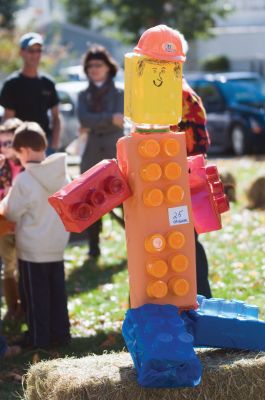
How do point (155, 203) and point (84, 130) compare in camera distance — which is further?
point (84, 130)

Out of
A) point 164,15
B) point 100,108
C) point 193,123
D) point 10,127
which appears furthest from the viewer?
point 164,15

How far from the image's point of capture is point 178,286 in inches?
154

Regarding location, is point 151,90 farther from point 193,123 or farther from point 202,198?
point 193,123

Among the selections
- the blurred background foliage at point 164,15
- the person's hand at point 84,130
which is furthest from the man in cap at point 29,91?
the blurred background foliage at point 164,15

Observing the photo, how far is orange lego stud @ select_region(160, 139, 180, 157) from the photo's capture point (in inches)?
→ 151

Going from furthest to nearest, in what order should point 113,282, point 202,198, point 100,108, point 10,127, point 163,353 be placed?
point 100,108 → point 113,282 → point 10,127 → point 202,198 → point 163,353

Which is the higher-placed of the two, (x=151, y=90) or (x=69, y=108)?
(x=69, y=108)

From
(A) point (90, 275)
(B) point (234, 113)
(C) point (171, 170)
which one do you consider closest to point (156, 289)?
(C) point (171, 170)

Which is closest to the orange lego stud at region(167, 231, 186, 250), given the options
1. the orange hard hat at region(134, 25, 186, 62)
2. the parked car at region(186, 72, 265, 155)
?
the orange hard hat at region(134, 25, 186, 62)

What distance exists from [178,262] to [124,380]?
0.61 meters

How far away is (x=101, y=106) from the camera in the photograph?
768 cm

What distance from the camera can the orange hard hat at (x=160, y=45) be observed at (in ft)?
12.6

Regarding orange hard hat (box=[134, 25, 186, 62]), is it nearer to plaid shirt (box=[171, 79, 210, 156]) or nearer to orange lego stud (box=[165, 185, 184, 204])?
orange lego stud (box=[165, 185, 184, 204])

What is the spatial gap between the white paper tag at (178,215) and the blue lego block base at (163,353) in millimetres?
455
